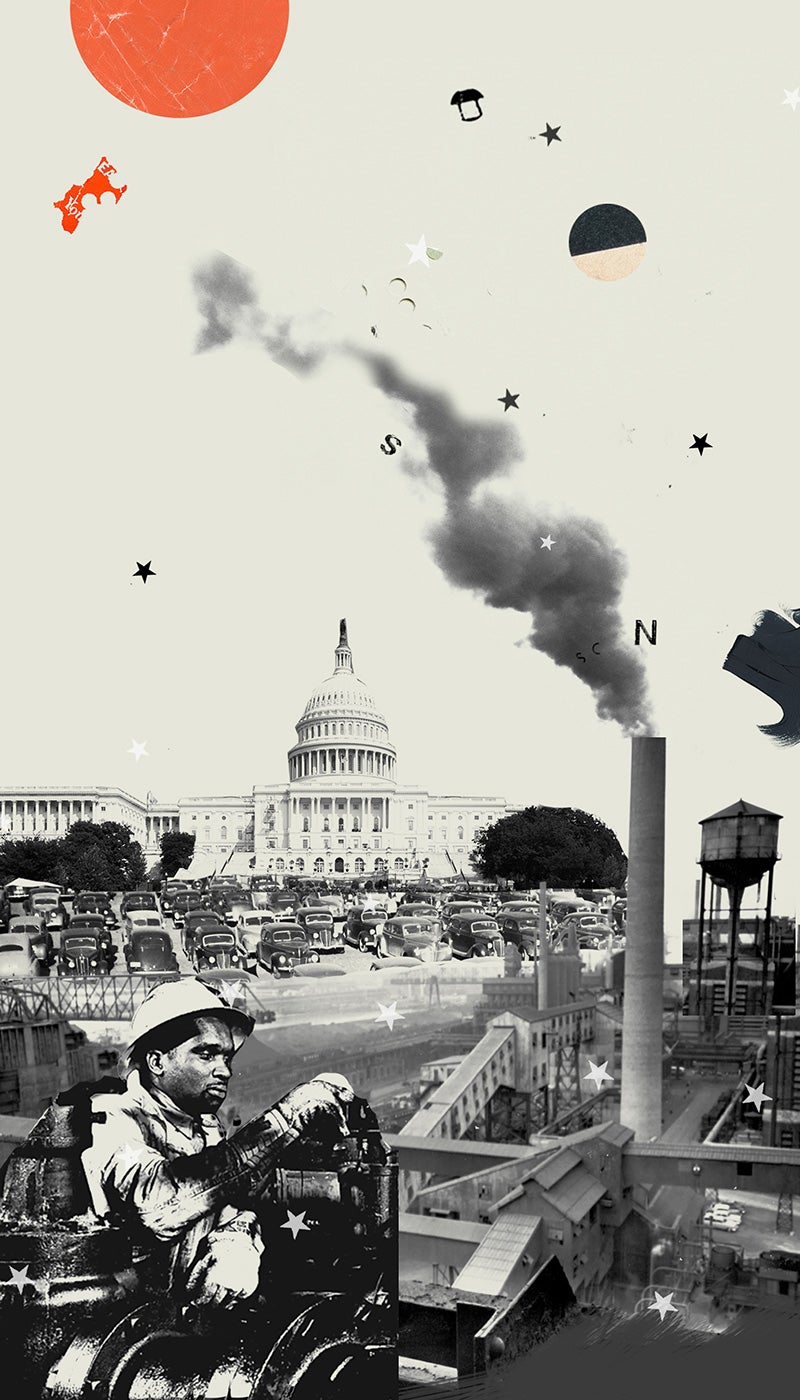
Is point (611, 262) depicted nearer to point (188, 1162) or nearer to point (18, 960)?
point (188, 1162)

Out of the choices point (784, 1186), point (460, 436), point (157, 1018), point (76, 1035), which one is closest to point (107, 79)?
point (460, 436)

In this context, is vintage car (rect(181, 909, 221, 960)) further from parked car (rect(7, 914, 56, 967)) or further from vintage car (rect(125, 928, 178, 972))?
parked car (rect(7, 914, 56, 967))

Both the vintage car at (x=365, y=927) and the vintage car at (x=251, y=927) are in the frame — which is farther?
the vintage car at (x=365, y=927)

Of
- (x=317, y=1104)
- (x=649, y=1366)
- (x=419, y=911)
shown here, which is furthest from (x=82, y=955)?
(x=649, y=1366)

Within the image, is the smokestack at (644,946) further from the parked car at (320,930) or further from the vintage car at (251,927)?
the vintage car at (251,927)

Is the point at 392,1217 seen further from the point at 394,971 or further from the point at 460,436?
the point at 460,436

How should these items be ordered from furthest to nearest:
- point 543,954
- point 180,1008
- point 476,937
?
point 476,937 → point 543,954 → point 180,1008

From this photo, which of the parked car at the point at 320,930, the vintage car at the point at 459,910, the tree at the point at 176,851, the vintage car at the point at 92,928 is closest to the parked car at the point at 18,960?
the vintage car at the point at 92,928

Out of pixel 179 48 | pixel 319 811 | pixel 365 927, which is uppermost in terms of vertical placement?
pixel 179 48
